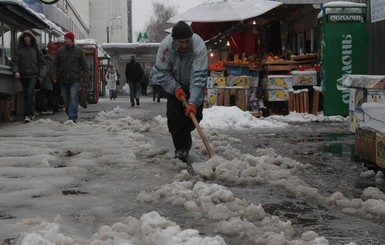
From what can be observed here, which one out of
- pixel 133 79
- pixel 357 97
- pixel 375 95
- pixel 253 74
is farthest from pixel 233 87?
pixel 133 79

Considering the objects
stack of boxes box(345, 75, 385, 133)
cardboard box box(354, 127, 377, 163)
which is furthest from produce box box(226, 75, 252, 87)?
cardboard box box(354, 127, 377, 163)

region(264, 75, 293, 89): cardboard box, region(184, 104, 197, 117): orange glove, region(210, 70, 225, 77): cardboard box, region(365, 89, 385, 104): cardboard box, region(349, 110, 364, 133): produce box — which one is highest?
region(210, 70, 225, 77): cardboard box

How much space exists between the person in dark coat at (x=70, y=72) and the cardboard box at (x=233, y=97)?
12.6 ft

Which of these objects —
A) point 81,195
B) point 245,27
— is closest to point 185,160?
point 81,195

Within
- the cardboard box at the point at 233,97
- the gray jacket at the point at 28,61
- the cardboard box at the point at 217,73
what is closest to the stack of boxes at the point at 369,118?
the cardboard box at the point at 233,97

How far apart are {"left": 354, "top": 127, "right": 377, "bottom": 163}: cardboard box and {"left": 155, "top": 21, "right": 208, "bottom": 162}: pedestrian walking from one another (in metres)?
1.81

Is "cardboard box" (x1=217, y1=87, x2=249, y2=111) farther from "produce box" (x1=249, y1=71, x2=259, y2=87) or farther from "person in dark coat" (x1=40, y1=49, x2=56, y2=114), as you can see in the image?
"person in dark coat" (x1=40, y1=49, x2=56, y2=114)

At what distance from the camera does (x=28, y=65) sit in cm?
1288

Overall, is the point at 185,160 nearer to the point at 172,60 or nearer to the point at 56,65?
the point at 172,60

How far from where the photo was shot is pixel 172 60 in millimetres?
6883

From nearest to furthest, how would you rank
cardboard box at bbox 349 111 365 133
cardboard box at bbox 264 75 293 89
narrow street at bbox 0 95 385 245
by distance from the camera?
narrow street at bbox 0 95 385 245, cardboard box at bbox 349 111 365 133, cardboard box at bbox 264 75 293 89

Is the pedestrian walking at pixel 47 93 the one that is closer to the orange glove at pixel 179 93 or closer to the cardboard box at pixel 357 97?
the cardboard box at pixel 357 97

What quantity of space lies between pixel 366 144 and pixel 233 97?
8.47 metres

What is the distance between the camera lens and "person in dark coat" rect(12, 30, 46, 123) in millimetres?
12766
